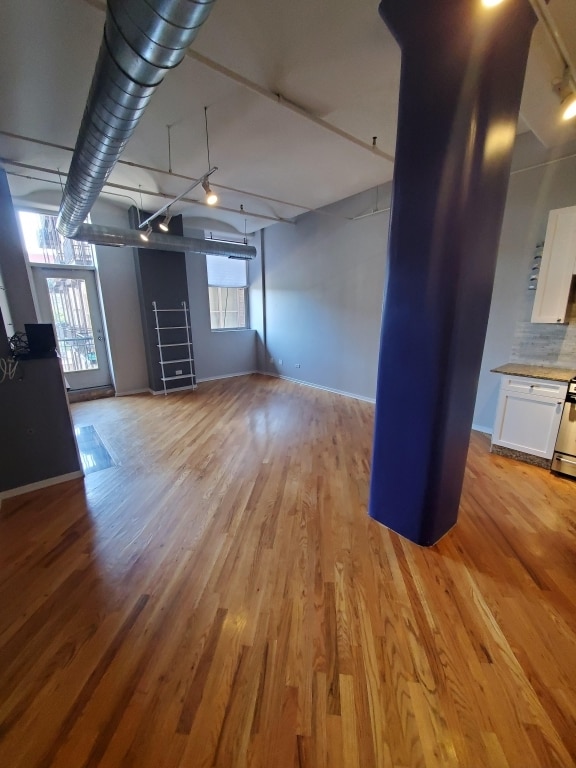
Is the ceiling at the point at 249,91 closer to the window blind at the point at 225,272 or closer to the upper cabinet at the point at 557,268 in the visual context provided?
the upper cabinet at the point at 557,268

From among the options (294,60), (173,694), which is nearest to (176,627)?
(173,694)

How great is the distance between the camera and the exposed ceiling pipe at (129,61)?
1.23 metres

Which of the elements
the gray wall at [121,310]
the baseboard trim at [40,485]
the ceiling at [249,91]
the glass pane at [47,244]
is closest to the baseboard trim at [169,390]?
the gray wall at [121,310]

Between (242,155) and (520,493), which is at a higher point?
(242,155)

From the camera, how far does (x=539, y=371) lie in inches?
121

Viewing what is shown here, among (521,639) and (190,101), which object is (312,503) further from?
(190,101)

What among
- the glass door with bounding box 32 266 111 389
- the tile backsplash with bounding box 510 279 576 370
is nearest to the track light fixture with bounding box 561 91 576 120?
the tile backsplash with bounding box 510 279 576 370

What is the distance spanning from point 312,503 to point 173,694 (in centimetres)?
146

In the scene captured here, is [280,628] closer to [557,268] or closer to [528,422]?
[528,422]

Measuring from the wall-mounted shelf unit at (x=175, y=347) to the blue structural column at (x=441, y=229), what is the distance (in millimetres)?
4920

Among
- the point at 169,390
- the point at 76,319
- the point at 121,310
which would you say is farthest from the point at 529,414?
the point at 76,319

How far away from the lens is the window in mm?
6785

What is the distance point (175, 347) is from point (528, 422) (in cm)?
573

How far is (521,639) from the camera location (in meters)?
1.47
